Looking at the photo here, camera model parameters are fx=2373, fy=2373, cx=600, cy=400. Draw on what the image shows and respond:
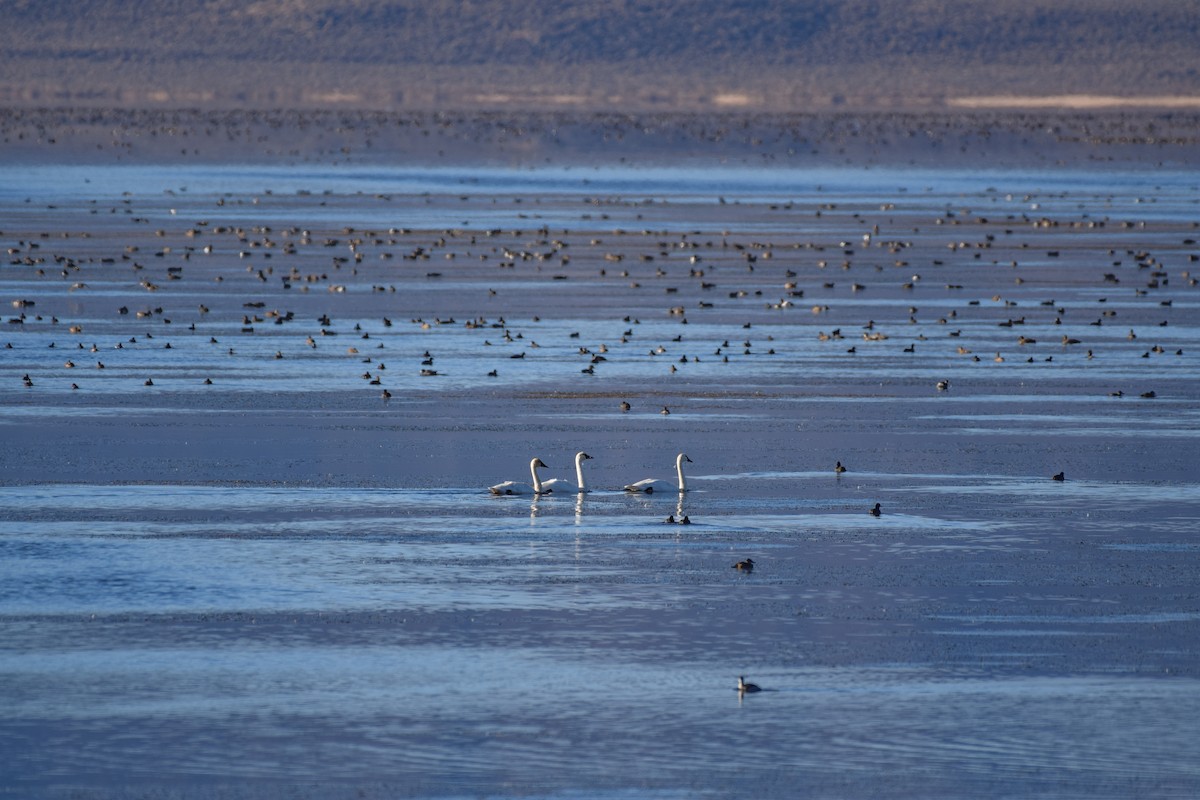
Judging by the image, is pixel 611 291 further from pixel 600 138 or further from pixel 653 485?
pixel 600 138

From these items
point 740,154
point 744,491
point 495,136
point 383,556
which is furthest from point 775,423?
point 495,136

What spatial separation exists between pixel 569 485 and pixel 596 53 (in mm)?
143962

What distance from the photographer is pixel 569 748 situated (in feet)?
38.2

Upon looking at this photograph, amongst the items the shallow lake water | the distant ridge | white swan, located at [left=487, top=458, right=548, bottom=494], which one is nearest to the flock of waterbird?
the shallow lake water

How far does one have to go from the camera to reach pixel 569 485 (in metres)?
18.3

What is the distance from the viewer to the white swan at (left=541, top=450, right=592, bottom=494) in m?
18.2

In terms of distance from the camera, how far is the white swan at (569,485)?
59.9ft

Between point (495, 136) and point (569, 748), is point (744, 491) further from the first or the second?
point (495, 136)

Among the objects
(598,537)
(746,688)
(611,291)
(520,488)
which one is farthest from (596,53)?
(746,688)

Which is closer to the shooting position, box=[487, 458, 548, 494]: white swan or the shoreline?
box=[487, 458, 548, 494]: white swan

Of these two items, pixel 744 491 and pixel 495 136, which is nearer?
pixel 744 491

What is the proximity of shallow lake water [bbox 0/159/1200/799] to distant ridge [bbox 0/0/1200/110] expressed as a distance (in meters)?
119

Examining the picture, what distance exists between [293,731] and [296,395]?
12.0 meters

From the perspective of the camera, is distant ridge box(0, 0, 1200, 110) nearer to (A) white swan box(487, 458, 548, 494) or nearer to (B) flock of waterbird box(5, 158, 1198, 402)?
(B) flock of waterbird box(5, 158, 1198, 402)
